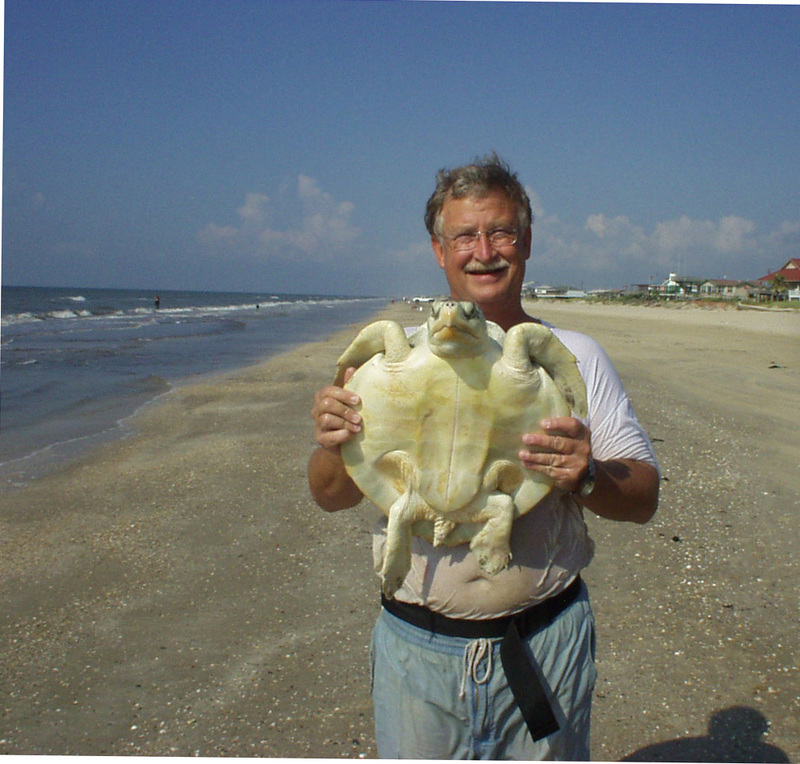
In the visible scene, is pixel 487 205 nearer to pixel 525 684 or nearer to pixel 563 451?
pixel 563 451

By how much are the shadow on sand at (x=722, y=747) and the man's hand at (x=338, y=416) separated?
2.30 metres

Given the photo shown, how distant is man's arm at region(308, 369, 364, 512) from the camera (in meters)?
2.03

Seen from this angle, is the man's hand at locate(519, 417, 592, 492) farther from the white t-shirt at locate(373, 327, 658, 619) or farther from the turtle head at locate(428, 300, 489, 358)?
the turtle head at locate(428, 300, 489, 358)

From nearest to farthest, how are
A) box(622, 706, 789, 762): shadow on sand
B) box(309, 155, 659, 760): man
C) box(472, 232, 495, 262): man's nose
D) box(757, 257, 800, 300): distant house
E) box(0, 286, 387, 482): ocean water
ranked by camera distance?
1. box(309, 155, 659, 760): man
2. box(472, 232, 495, 262): man's nose
3. box(622, 706, 789, 762): shadow on sand
4. box(0, 286, 387, 482): ocean water
5. box(757, 257, 800, 300): distant house

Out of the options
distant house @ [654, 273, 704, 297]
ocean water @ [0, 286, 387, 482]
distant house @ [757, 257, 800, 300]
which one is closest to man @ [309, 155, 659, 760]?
ocean water @ [0, 286, 387, 482]

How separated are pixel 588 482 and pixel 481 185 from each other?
1038mm

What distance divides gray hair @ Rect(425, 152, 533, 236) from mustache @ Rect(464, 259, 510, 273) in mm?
155

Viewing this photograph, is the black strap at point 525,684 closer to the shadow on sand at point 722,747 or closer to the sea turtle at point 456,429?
the sea turtle at point 456,429

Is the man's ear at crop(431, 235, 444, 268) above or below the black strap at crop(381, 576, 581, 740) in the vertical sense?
above

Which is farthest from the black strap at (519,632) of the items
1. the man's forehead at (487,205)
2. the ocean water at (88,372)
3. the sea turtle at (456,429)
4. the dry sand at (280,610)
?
the ocean water at (88,372)

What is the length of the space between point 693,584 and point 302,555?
112 inches

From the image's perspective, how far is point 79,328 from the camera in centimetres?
2975

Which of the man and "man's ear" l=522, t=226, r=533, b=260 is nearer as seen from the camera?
the man

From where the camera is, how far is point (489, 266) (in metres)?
2.18
